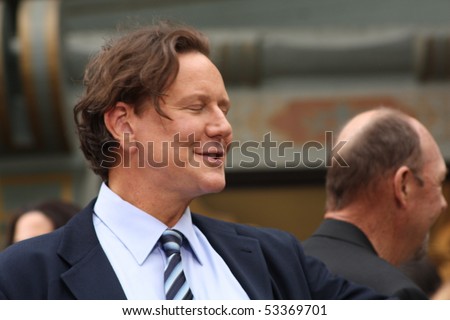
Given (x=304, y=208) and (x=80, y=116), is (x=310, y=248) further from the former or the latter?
(x=304, y=208)

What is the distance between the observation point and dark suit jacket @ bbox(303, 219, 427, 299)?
2740 millimetres

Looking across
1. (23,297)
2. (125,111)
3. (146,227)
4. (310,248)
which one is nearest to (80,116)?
(125,111)

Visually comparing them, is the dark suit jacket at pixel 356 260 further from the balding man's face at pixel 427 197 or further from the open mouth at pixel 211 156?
the open mouth at pixel 211 156

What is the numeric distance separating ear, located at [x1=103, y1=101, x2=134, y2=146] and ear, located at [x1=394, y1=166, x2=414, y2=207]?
1.12m

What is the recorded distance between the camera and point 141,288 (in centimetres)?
→ 206

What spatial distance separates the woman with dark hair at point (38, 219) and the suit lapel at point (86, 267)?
2105mm

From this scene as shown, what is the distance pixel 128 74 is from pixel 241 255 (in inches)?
16.9

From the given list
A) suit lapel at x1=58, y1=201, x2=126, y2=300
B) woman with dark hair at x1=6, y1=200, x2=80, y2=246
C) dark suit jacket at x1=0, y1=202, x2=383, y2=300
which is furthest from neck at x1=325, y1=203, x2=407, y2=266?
woman with dark hair at x1=6, y1=200, x2=80, y2=246

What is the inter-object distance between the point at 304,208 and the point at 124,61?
22.6 feet

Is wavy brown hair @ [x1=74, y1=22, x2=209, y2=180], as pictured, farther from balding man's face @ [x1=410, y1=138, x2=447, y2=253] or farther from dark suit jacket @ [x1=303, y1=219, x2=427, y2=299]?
balding man's face @ [x1=410, y1=138, x2=447, y2=253]

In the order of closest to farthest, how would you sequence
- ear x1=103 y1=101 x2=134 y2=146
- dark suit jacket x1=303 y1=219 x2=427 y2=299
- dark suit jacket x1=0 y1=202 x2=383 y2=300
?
1. dark suit jacket x1=0 y1=202 x2=383 y2=300
2. ear x1=103 y1=101 x2=134 y2=146
3. dark suit jacket x1=303 y1=219 x2=427 y2=299

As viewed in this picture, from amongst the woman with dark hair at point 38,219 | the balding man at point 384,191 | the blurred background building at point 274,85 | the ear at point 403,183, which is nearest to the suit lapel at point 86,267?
the balding man at point 384,191

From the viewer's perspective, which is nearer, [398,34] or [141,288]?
[141,288]

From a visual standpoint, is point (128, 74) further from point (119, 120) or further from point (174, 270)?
point (174, 270)
